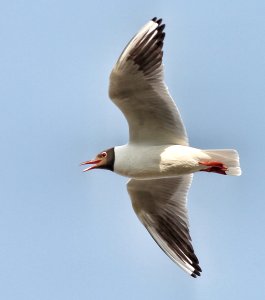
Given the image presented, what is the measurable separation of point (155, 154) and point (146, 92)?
740mm

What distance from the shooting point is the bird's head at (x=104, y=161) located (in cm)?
1062

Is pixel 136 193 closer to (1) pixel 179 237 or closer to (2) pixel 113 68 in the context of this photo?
(1) pixel 179 237

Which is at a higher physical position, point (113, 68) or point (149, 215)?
point (113, 68)

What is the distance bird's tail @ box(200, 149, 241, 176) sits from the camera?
10367 mm

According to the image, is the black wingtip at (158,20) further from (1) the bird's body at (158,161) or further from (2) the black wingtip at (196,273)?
(2) the black wingtip at (196,273)

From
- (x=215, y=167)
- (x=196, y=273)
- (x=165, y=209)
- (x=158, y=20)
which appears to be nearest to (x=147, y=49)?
(x=158, y=20)

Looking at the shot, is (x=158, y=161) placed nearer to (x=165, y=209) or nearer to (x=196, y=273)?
(x=165, y=209)

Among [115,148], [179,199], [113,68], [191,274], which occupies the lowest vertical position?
[191,274]

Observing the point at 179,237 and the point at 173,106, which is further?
the point at 179,237

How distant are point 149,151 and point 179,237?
1.13 metres

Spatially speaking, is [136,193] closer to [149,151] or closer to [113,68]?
[149,151]

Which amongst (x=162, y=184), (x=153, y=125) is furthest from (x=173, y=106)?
(x=162, y=184)

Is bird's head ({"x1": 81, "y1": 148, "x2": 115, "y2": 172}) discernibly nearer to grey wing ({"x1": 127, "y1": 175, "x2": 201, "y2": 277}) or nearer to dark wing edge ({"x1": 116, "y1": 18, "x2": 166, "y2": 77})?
grey wing ({"x1": 127, "y1": 175, "x2": 201, "y2": 277})

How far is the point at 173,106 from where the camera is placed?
10258 mm
